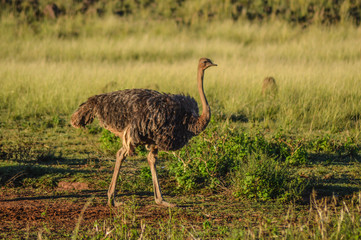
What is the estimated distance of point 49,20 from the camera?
20234 mm

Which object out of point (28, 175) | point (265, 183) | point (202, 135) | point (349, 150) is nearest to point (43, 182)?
point (28, 175)

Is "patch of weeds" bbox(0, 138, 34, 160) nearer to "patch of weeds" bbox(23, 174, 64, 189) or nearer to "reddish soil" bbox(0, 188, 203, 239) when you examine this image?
"patch of weeds" bbox(23, 174, 64, 189)

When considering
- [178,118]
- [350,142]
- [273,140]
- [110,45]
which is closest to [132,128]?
[178,118]

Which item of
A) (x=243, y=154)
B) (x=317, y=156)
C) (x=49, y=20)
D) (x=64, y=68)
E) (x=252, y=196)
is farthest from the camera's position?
(x=49, y=20)

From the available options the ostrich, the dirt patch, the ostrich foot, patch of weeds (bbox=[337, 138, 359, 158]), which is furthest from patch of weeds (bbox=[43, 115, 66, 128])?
patch of weeds (bbox=[337, 138, 359, 158])

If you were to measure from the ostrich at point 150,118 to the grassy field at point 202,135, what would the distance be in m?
0.71

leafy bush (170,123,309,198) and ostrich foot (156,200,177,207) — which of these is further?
leafy bush (170,123,309,198)

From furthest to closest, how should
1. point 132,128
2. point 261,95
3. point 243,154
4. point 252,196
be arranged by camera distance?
point 261,95, point 243,154, point 252,196, point 132,128

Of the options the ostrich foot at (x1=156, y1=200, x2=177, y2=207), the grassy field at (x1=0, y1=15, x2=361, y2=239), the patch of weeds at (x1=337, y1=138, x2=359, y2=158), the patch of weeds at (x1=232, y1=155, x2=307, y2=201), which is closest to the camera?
the grassy field at (x1=0, y1=15, x2=361, y2=239)

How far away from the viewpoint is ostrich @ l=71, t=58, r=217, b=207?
5406 millimetres

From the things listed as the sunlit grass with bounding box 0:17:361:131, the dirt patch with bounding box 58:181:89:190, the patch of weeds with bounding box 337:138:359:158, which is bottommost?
the dirt patch with bounding box 58:181:89:190

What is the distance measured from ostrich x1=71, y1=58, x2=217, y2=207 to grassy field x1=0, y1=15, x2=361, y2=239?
71 cm

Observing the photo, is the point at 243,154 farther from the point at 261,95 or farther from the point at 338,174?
the point at 261,95

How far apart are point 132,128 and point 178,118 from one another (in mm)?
499
